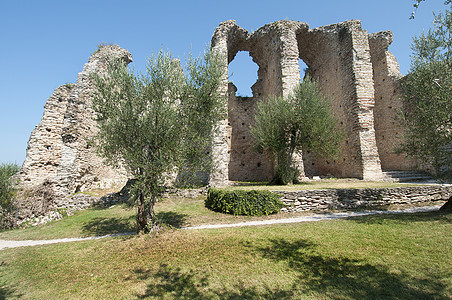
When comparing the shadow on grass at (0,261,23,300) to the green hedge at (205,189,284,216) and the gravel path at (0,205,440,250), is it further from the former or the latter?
the green hedge at (205,189,284,216)

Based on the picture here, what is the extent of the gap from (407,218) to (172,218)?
30.7ft

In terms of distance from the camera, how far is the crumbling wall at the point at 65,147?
13.2 meters

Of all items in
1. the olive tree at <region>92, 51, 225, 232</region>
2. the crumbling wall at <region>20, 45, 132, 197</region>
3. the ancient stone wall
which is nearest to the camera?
the olive tree at <region>92, 51, 225, 232</region>

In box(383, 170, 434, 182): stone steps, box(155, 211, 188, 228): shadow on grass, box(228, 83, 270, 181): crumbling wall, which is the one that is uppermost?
box(228, 83, 270, 181): crumbling wall

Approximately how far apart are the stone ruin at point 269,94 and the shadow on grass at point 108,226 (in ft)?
13.7

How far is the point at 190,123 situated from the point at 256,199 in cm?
471

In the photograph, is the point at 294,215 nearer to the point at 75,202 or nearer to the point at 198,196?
the point at 198,196

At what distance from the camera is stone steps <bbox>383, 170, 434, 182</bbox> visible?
15.2 metres

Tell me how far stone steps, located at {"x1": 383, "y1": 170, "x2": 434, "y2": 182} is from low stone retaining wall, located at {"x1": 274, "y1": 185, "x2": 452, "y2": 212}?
499 cm

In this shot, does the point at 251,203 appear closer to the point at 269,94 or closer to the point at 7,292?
the point at 7,292

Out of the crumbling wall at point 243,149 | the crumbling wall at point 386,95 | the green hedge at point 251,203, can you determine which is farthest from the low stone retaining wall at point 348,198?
the crumbling wall at point 243,149

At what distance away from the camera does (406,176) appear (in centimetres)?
1606

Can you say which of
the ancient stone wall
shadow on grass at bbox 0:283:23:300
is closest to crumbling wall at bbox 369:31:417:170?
the ancient stone wall

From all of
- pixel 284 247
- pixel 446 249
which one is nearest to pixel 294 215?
pixel 284 247
